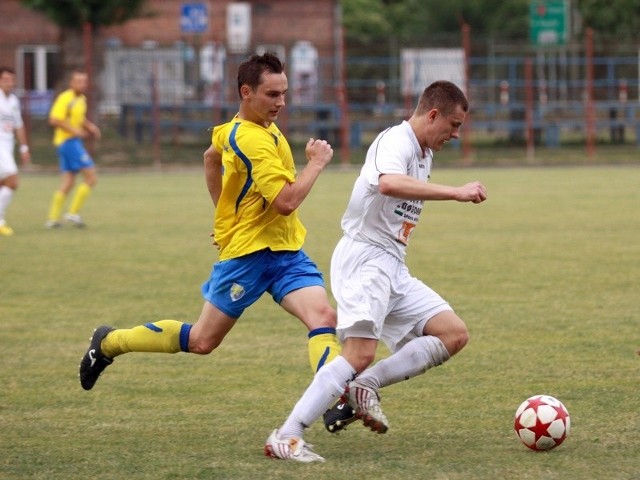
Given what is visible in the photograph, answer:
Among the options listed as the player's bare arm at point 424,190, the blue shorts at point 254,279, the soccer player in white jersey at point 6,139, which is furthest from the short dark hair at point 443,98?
the soccer player in white jersey at point 6,139

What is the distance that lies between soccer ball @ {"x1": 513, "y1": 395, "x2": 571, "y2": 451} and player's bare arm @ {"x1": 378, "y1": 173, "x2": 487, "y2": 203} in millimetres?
950

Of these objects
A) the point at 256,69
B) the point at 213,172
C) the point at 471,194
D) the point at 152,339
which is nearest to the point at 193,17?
the point at 213,172

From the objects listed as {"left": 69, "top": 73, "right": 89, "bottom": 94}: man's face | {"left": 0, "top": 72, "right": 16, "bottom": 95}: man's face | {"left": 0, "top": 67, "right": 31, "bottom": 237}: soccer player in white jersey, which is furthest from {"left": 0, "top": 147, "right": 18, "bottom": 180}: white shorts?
{"left": 69, "top": 73, "right": 89, "bottom": 94}: man's face

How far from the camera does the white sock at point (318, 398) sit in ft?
17.0

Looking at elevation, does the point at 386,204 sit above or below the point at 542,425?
above

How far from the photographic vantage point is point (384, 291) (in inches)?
212

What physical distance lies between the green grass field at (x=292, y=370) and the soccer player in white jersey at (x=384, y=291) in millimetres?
257

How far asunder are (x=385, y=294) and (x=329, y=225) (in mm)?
10299

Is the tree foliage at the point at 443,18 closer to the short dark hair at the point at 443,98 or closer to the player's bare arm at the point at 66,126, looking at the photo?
the player's bare arm at the point at 66,126

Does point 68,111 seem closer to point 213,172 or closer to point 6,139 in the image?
point 6,139

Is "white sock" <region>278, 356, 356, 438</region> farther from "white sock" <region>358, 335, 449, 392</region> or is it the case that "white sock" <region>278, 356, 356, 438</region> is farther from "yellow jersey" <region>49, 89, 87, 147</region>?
"yellow jersey" <region>49, 89, 87, 147</region>

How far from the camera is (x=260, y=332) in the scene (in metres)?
8.52

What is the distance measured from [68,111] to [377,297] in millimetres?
11482

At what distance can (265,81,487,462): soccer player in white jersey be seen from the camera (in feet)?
17.1
